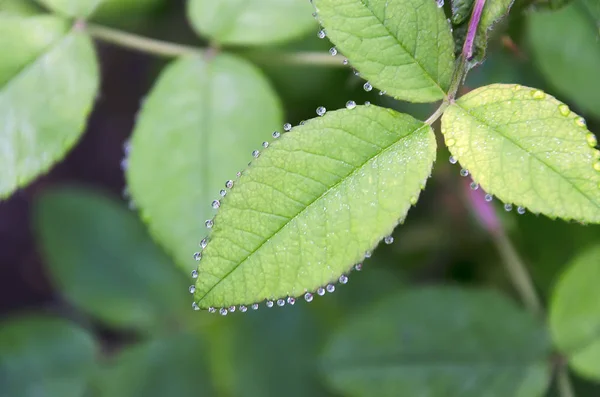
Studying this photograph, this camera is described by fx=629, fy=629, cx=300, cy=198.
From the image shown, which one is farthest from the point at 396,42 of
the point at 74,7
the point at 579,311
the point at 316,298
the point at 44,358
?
the point at 44,358

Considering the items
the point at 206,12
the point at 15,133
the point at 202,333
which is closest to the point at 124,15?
the point at 206,12

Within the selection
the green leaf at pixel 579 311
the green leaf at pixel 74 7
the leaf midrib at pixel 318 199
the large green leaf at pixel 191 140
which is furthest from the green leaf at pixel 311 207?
the green leaf at pixel 579 311

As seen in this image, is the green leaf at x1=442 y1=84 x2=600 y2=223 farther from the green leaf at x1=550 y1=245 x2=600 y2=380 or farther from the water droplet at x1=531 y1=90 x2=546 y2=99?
the green leaf at x1=550 y1=245 x2=600 y2=380

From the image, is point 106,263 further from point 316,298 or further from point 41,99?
point 41,99

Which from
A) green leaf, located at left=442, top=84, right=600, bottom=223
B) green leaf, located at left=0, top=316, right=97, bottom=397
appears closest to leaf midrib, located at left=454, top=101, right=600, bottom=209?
green leaf, located at left=442, top=84, right=600, bottom=223

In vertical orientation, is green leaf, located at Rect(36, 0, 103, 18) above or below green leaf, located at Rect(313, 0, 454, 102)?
above
